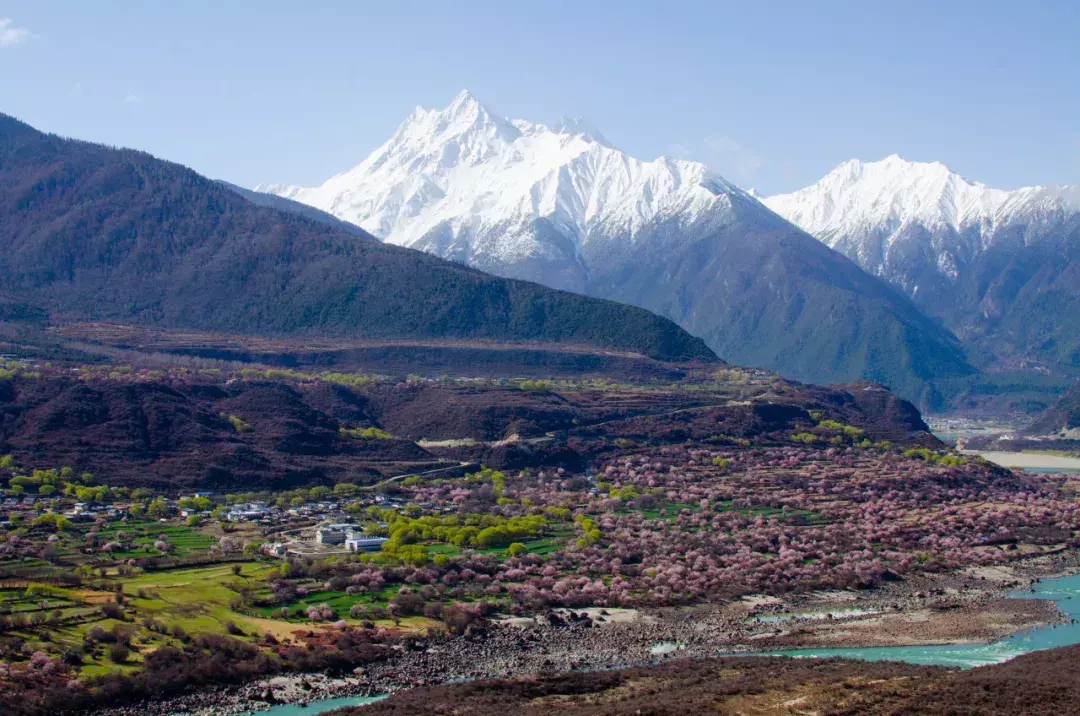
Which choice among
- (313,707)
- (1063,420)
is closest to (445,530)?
(313,707)

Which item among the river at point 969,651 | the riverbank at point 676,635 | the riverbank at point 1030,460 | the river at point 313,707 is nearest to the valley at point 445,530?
the riverbank at point 676,635

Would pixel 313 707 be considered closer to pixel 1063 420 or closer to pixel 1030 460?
pixel 1030 460

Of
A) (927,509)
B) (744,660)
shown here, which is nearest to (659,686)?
(744,660)

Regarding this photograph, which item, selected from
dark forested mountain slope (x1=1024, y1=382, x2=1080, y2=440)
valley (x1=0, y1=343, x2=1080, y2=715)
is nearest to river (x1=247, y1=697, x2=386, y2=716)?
valley (x1=0, y1=343, x2=1080, y2=715)

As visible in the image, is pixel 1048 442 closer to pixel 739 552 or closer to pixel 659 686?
pixel 739 552

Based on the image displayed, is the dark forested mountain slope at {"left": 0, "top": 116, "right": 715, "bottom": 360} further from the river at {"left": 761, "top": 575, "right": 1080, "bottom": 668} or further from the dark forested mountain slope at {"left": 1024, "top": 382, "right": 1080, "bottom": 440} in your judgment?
the river at {"left": 761, "top": 575, "right": 1080, "bottom": 668}
